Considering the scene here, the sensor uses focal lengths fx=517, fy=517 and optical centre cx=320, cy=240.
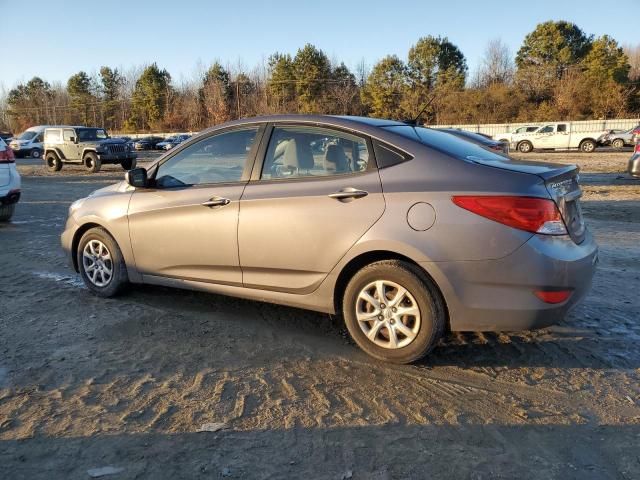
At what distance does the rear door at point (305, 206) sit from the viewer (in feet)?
11.6

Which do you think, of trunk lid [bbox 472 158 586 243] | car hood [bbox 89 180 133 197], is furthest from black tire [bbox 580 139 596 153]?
car hood [bbox 89 180 133 197]

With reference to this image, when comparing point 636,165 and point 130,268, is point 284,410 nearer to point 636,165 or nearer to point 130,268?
point 130,268

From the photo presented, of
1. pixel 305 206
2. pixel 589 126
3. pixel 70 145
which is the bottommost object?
pixel 305 206

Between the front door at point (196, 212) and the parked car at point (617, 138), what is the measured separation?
31.5m

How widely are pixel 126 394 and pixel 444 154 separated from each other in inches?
99.7

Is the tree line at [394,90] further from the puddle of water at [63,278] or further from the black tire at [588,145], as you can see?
the puddle of water at [63,278]

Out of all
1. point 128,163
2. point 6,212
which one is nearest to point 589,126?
point 128,163

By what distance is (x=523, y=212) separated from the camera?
3.11 metres

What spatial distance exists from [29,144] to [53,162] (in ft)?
37.3

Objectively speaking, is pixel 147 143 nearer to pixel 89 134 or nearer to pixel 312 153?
pixel 89 134

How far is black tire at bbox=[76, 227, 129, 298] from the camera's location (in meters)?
4.81

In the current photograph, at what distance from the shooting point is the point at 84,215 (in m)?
4.98

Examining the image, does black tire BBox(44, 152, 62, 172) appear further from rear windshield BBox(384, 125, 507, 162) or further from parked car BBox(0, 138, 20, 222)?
rear windshield BBox(384, 125, 507, 162)

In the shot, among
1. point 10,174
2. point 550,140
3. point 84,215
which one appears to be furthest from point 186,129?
point 84,215
